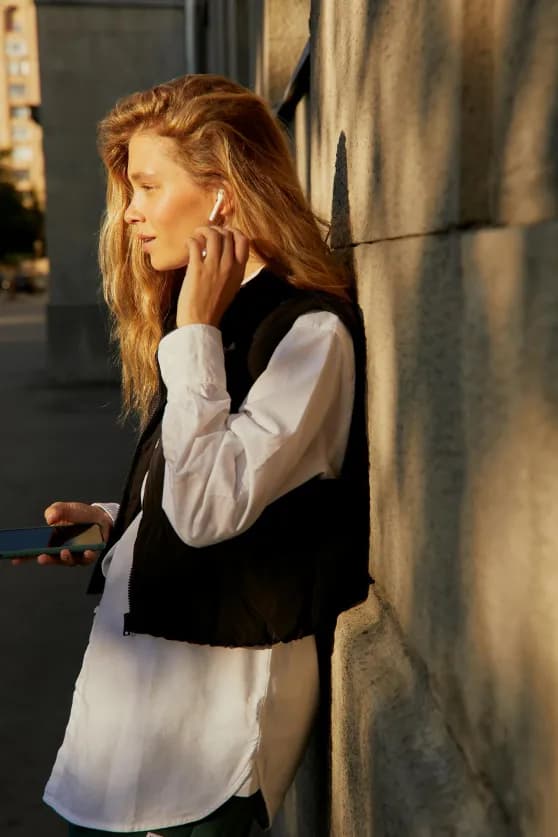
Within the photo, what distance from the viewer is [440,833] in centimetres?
125

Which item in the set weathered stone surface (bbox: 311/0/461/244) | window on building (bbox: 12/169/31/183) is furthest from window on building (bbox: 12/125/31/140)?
weathered stone surface (bbox: 311/0/461/244)

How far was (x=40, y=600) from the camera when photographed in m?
5.17

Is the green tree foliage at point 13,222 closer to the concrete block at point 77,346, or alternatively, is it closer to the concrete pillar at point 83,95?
the concrete pillar at point 83,95

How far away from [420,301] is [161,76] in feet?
41.9

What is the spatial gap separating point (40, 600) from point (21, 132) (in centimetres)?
11133

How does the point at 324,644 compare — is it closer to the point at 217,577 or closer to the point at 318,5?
the point at 217,577

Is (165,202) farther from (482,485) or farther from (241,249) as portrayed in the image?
(482,485)

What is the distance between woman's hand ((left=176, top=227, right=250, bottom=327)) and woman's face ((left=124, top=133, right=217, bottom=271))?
0.15 metres

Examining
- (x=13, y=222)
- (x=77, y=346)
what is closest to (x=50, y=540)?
(x=77, y=346)

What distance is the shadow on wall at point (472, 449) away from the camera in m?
1.06

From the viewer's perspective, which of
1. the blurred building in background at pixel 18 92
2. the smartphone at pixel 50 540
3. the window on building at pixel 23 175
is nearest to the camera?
the smartphone at pixel 50 540

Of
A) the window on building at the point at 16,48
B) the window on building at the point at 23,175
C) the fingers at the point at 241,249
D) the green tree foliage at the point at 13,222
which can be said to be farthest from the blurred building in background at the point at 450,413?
the window on building at the point at 16,48

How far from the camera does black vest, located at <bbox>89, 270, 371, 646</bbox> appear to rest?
5.28 ft

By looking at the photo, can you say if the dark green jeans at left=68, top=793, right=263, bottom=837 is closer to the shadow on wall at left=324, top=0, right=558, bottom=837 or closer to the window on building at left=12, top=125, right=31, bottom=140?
the shadow on wall at left=324, top=0, right=558, bottom=837
